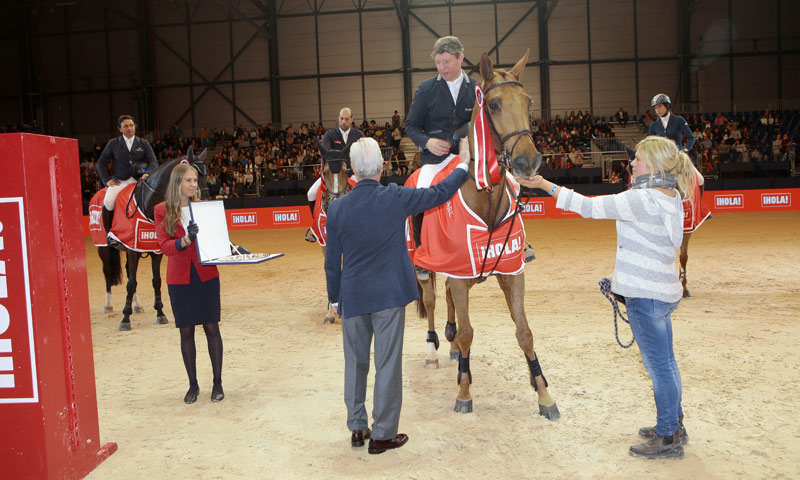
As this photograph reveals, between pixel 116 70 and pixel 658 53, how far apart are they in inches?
981

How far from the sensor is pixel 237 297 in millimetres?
9438

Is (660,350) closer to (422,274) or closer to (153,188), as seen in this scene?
(422,274)

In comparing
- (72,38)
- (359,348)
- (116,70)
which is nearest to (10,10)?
(72,38)

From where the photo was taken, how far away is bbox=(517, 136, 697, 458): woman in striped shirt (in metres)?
3.50

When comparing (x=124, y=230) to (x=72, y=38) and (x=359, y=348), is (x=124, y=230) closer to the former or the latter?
(x=359, y=348)

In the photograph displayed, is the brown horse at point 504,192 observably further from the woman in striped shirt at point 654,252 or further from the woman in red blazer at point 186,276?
the woman in red blazer at point 186,276

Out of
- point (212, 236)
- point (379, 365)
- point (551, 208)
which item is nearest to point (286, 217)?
point (551, 208)

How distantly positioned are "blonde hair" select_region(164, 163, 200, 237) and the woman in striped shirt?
278 cm

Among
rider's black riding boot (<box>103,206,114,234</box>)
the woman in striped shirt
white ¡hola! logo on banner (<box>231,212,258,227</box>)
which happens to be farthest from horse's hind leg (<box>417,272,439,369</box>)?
white ¡hola! logo on banner (<box>231,212,258,227</box>)

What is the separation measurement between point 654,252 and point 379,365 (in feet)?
5.66

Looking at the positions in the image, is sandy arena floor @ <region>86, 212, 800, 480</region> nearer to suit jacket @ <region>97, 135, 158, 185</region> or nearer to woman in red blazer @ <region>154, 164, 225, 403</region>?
woman in red blazer @ <region>154, 164, 225, 403</region>

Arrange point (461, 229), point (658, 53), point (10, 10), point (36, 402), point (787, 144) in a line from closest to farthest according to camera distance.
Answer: point (36, 402) → point (461, 229) → point (787, 144) → point (658, 53) → point (10, 10)

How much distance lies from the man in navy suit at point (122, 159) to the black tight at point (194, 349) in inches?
159

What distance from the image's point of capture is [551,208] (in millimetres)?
17719
